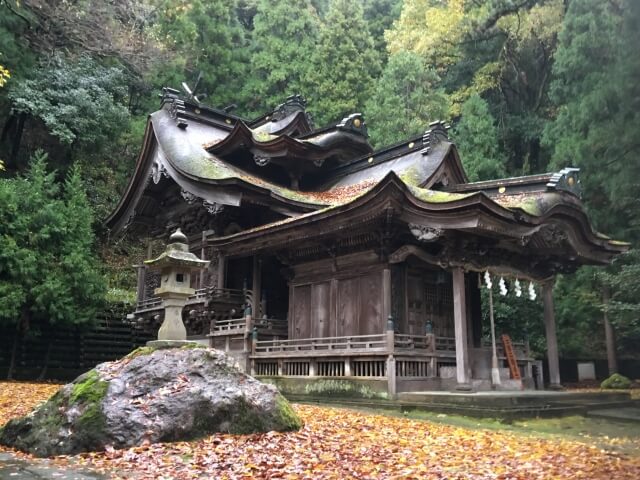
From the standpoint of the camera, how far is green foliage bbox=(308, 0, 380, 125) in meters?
34.7

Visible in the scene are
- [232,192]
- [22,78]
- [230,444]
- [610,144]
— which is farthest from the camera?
[22,78]

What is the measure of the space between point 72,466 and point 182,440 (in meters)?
1.37

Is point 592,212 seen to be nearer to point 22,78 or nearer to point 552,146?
point 552,146

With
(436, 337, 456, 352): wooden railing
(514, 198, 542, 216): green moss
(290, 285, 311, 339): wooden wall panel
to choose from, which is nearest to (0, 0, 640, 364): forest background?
(436, 337, 456, 352): wooden railing

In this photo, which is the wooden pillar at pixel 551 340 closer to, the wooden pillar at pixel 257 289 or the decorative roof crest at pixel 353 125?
the wooden pillar at pixel 257 289

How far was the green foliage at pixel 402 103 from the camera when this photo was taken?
96.0ft

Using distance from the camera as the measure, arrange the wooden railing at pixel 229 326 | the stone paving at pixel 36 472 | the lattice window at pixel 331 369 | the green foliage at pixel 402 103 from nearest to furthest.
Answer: the stone paving at pixel 36 472 < the lattice window at pixel 331 369 < the wooden railing at pixel 229 326 < the green foliage at pixel 402 103

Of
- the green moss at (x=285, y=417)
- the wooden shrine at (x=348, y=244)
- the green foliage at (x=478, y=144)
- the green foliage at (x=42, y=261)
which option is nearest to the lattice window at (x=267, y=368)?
the wooden shrine at (x=348, y=244)

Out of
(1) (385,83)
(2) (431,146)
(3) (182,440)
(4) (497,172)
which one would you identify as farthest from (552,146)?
(3) (182,440)

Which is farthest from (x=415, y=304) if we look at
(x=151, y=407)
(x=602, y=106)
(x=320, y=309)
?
(x=602, y=106)

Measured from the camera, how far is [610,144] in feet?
64.4

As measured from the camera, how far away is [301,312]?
1636 centimetres

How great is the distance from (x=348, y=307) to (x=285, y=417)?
7.31 m

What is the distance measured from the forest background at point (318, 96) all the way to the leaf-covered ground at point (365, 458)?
11.9m
